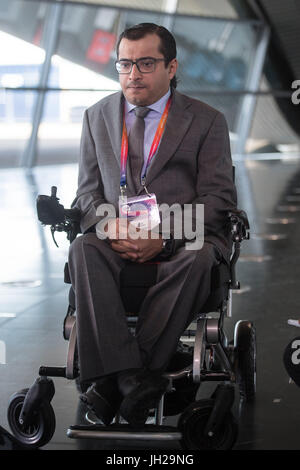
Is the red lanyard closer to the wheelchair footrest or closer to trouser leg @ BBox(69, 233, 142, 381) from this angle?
trouser leg @ BBox(69, 233, 142, 381)

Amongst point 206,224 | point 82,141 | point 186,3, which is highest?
point 186,3

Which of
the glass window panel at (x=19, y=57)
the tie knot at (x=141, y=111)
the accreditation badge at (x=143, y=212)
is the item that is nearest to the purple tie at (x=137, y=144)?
the tie knot at (x=141, y=111)

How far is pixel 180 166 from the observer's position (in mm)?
3092

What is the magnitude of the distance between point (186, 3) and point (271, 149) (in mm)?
4370

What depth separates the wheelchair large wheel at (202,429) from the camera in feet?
8.54

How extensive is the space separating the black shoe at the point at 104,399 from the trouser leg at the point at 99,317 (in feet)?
0.17

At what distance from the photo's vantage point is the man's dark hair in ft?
9.89

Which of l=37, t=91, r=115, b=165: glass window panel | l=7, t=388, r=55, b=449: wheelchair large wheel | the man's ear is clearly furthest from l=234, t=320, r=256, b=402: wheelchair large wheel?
l=37, t=91, r=115, b=165: glass window panel

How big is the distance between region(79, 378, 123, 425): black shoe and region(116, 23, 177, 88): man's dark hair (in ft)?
4.07

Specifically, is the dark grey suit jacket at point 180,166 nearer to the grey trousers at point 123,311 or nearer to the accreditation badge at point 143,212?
the accreditation badge at point 143,212

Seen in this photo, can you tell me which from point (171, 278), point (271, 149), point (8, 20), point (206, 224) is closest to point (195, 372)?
point (171, 278)

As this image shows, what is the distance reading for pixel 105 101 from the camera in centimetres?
324

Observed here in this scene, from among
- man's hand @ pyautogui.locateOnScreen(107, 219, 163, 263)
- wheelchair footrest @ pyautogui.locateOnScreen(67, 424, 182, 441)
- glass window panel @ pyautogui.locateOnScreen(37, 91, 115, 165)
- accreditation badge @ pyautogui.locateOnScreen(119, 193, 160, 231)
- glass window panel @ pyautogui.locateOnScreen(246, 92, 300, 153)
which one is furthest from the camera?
glass window panel @ pyautogui.locateOnScreen(246, 92, 300, 153)

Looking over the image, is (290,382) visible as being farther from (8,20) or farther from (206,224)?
(8,20)
